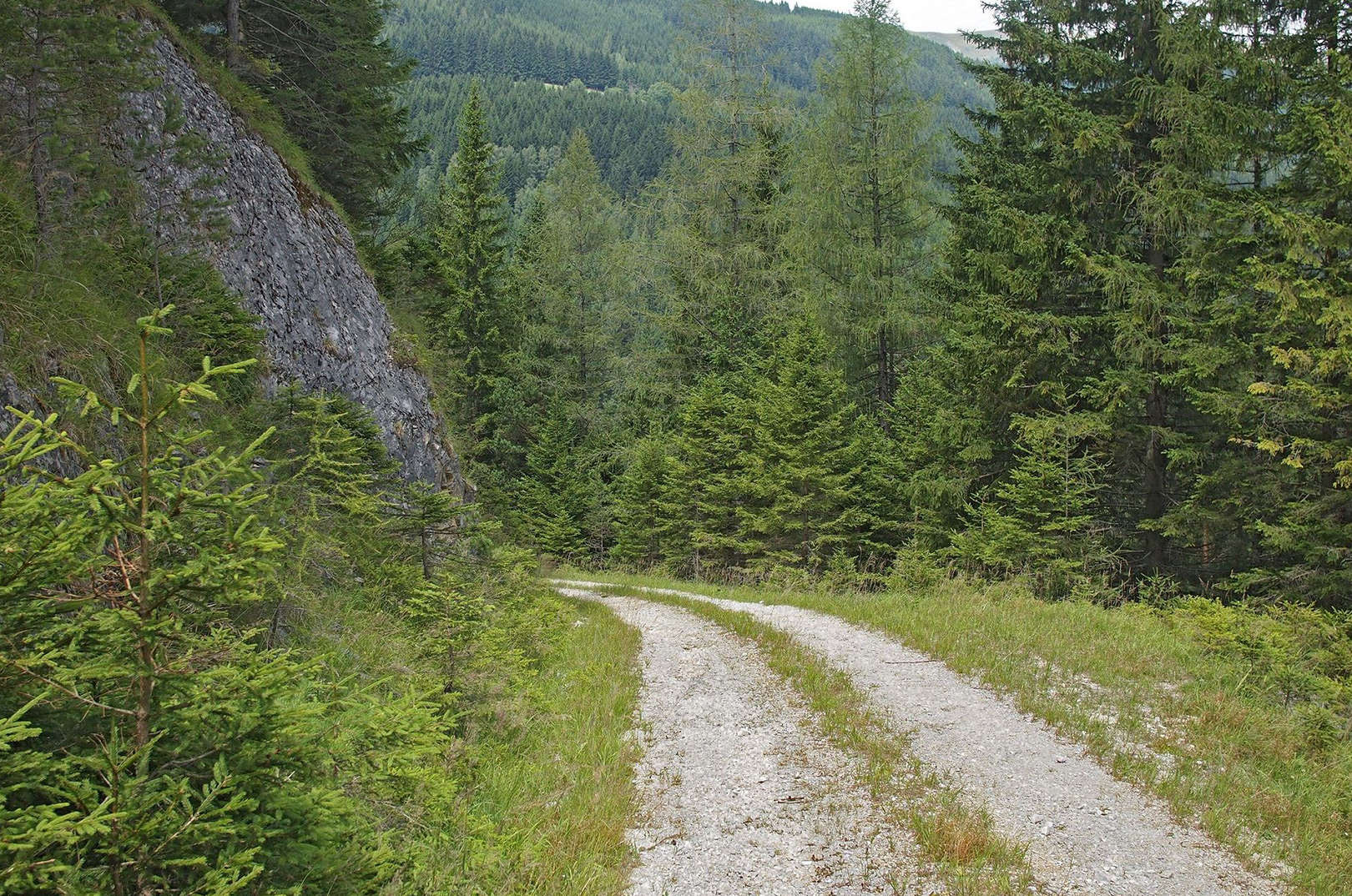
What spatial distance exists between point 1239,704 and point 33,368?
1058 cm

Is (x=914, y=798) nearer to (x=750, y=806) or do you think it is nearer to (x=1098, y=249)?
(x=750, y=806)

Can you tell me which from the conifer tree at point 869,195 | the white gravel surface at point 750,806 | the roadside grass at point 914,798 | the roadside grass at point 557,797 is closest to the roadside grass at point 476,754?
the roadside grass at point 557,797

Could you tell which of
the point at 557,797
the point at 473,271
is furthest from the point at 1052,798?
the point at 473,271

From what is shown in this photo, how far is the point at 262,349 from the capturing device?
29.8 feet

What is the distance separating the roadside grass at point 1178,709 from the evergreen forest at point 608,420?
100mm

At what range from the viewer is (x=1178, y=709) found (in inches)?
267

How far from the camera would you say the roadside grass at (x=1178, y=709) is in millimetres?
4887

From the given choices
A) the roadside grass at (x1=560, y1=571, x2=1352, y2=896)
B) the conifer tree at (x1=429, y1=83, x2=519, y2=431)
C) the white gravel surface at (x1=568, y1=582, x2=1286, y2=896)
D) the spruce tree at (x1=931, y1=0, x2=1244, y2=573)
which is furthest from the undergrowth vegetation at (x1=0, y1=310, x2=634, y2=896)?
the conifer tree at (x1=429, y1=83, x2=519, y2=431)

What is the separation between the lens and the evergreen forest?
7.13 ft

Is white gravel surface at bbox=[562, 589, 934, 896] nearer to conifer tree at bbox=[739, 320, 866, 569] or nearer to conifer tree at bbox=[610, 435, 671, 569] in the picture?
conifer tree at bbox=[739, 320, 866, 569]

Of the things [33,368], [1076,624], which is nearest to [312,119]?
[33,368]

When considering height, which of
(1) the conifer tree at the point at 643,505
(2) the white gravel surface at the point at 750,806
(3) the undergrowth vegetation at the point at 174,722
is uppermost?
(3) the undergrowth vegetation at the point at 174,722

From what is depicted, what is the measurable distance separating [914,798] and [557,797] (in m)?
2.75

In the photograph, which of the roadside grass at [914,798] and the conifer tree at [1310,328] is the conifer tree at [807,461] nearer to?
the conifer tree at [1310,328]
